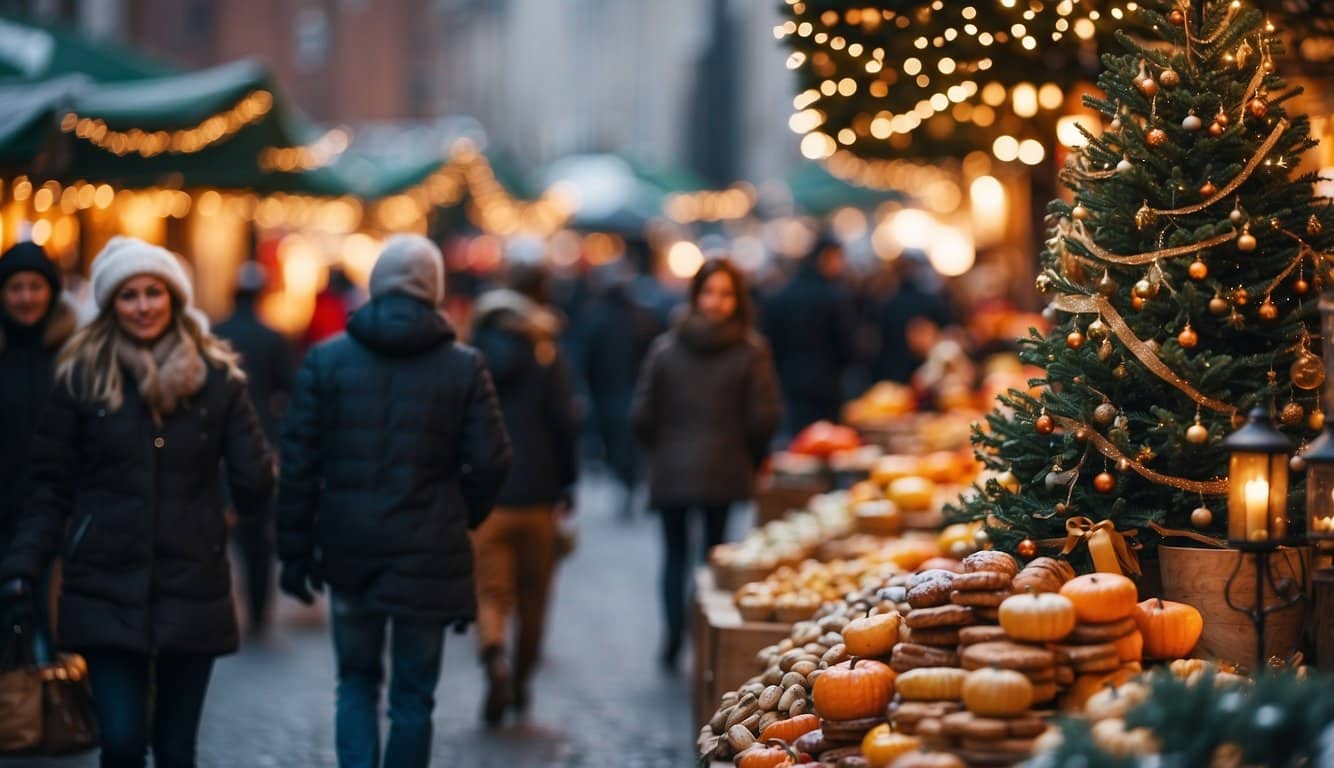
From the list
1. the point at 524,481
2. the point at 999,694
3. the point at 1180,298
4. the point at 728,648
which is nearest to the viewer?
the point at 999,694

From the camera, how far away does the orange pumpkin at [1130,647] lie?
513cm

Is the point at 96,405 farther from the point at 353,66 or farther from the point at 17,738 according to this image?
the point at 353,66

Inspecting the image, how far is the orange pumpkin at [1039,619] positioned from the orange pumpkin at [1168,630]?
405 mm

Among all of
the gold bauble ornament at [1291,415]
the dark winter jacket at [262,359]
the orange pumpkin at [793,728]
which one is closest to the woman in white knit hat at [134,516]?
the orange pumpkin at [793,728]

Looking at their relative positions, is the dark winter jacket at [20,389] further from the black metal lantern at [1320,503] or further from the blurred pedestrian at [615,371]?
the blurred pedestrian at [615,371]

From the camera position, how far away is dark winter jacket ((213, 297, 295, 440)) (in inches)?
468

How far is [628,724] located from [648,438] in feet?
6.00

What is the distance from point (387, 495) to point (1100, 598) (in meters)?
2.69

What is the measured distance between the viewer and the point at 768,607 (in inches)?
305

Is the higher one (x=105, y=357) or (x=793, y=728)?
(x=105, y=357)

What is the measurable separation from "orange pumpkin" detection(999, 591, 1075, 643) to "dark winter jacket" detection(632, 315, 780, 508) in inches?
207

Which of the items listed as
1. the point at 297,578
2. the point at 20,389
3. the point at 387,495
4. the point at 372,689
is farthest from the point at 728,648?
the point at 20,389

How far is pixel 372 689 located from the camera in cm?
691

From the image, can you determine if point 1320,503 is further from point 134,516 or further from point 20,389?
point 20,389
